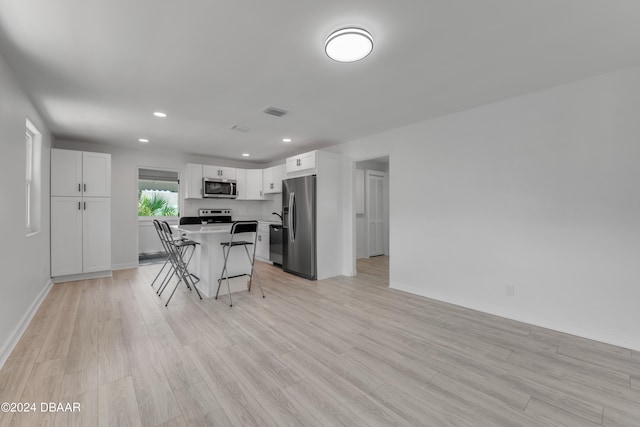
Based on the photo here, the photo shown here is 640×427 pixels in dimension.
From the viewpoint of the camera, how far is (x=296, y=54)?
2102 millimetres

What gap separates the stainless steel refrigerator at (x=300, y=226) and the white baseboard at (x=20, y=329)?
3.36 meters

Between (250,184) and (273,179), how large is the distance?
0.80 meters

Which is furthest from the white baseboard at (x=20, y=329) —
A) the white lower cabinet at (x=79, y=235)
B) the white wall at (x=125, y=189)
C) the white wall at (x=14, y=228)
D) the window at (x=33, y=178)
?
the white wall at (x=125, y=189)

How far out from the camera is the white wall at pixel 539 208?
Answer: 2352 millimetres

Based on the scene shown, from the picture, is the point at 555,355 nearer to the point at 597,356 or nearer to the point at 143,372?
the point at 597,356

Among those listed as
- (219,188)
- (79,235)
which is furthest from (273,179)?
(79,235)

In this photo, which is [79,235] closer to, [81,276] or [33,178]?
[81,276]

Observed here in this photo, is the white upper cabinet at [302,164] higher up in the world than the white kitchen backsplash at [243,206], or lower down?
higher up

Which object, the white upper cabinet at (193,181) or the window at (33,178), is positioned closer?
the window at (33,178)

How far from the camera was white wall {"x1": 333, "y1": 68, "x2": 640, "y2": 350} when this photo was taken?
2352 mm

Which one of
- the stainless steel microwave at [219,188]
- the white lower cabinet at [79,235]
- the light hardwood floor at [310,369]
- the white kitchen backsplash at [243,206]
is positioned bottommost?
the light hardwood floor at [310,369]

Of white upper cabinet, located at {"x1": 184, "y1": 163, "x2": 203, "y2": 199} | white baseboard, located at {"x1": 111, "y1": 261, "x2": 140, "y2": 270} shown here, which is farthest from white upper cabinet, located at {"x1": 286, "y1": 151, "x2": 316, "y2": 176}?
white baseboard, located at {"x1": 111, "y1": 261, "x2": 140, "y2": 270}

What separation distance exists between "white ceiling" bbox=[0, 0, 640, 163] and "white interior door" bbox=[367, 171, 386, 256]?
3341mm

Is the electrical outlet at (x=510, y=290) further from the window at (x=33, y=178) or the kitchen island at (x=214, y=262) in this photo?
the window at (x=33, y=178)
